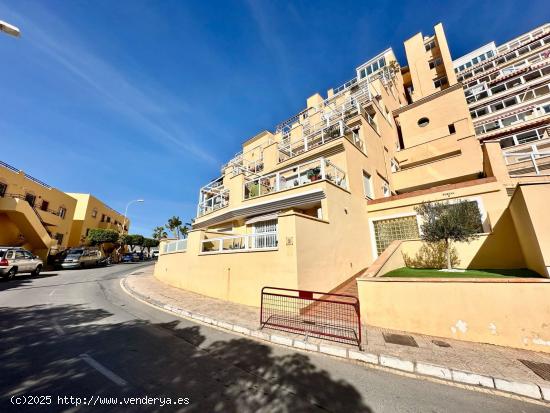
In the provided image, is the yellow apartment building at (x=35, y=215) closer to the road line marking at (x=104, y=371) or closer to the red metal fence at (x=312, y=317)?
the road line marking at (x=104, y=371)

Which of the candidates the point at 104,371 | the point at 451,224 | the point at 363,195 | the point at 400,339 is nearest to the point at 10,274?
the point at 104,371

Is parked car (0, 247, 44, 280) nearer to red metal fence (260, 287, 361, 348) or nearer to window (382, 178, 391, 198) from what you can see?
red metal fence (260, 287, 361, 348)

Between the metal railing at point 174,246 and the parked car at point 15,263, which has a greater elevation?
the metal railing at point 174,246

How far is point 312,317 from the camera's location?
23.3 ft

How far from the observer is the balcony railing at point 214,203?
54.6 ft

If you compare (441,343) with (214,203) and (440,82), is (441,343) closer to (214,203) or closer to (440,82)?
(214,203)

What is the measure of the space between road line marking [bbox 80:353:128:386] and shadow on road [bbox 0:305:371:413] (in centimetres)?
7

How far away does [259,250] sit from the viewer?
873cm

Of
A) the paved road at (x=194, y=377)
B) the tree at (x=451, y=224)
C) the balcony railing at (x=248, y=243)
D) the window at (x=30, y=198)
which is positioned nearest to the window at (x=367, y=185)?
the tree at (x=451, y=224)

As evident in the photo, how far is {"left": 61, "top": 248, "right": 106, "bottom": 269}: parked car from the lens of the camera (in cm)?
2182

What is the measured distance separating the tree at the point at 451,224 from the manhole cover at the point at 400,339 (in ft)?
20.4

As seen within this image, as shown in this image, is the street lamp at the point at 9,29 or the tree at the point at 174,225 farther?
the tree at the point at 174,225

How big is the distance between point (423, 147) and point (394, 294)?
1821cm

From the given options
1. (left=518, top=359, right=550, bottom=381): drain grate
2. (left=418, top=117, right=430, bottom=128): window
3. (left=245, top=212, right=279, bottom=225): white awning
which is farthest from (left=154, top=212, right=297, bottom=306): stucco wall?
(left=418, top=117, right=430, bottom=128): window
